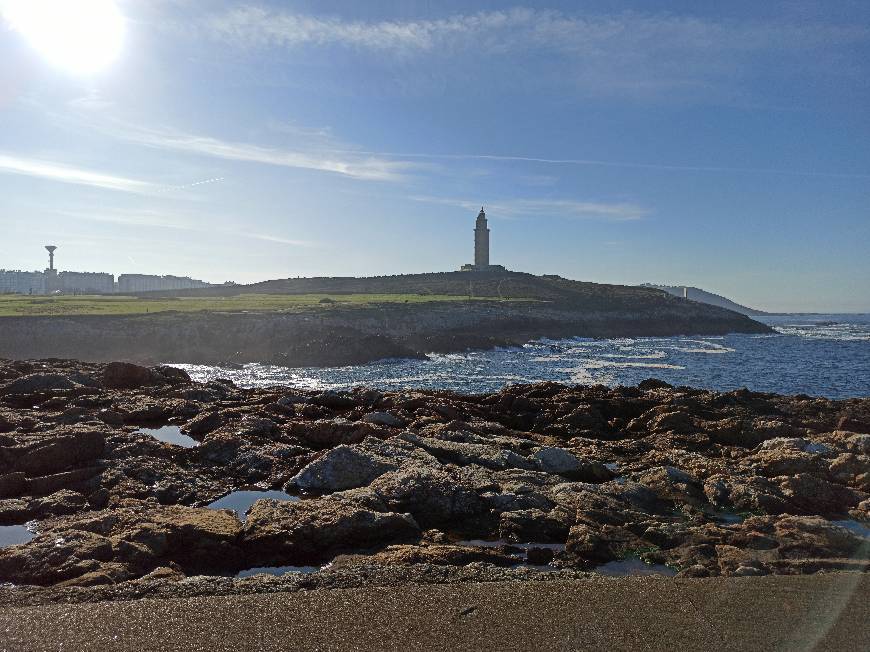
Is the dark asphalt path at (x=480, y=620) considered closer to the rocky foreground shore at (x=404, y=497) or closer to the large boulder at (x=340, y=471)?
the rocky foreground shore at (x=404, y=497)

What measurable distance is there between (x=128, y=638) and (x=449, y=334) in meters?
61.9

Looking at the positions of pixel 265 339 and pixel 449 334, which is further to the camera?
pixel 449 334

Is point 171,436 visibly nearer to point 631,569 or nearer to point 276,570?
point 276,570

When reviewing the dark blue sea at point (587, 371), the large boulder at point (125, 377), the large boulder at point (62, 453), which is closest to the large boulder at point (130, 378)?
the large boulder at point (125, 377)

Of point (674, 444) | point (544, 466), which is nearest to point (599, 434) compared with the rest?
point (674, 444)

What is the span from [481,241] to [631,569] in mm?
161296

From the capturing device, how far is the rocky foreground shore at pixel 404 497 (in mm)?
7852

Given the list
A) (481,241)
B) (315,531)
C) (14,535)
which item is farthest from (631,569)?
(481,241)

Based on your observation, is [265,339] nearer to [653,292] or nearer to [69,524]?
[69,524]

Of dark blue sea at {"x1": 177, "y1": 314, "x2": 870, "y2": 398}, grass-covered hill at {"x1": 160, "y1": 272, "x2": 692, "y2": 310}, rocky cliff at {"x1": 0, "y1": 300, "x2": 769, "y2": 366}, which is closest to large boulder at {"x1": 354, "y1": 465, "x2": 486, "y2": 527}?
dark blue sea at {"x1": 177, "y1": 314, "x2": 870, "y2": 398}

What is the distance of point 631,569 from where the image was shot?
8148 millimetres

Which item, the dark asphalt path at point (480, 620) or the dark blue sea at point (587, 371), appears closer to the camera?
the dark asphalt path at point (480, 620)

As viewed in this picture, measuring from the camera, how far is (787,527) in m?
9.31

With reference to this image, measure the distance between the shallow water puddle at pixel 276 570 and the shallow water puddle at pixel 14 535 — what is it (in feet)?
11.0
